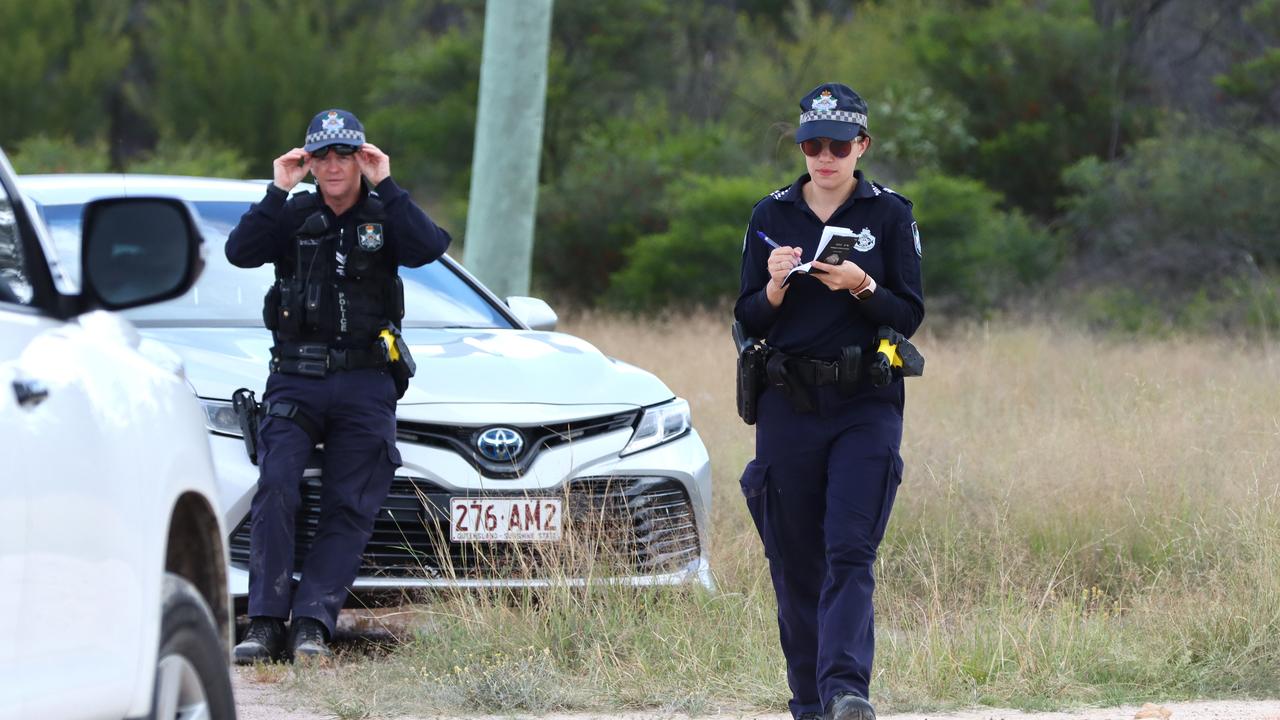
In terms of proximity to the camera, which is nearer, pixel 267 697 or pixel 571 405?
pixel 267 697

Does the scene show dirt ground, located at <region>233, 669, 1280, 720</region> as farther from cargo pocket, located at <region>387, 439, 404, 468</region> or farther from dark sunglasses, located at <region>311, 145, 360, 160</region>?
dark sunglasses, located at <region>311, 145, 360, 160</region>

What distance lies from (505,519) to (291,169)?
4.25 ft

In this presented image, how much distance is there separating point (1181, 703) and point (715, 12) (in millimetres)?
34411

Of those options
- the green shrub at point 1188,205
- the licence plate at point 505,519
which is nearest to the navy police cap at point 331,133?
the licence plate at point 505,519

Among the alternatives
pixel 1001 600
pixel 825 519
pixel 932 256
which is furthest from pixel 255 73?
pixel 825 519

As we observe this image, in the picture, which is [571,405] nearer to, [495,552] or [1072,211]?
[495,552]

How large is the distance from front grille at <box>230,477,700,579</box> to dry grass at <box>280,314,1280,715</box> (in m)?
0.11

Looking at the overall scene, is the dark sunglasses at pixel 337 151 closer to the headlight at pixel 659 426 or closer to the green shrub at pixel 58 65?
the headlight at pixel 659 426

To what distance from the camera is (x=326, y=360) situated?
573 cm

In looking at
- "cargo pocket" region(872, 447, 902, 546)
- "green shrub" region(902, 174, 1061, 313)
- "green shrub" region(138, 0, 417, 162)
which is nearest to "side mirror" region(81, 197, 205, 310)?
"cargo pocket" region(872, 447, 902, 546)

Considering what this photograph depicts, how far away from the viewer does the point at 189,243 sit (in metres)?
2.93

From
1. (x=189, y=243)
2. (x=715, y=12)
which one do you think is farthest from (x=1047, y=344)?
(x=715, y=12)

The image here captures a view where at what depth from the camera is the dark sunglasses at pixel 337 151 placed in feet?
19.0

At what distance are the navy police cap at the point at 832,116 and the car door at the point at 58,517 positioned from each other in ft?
7.32
